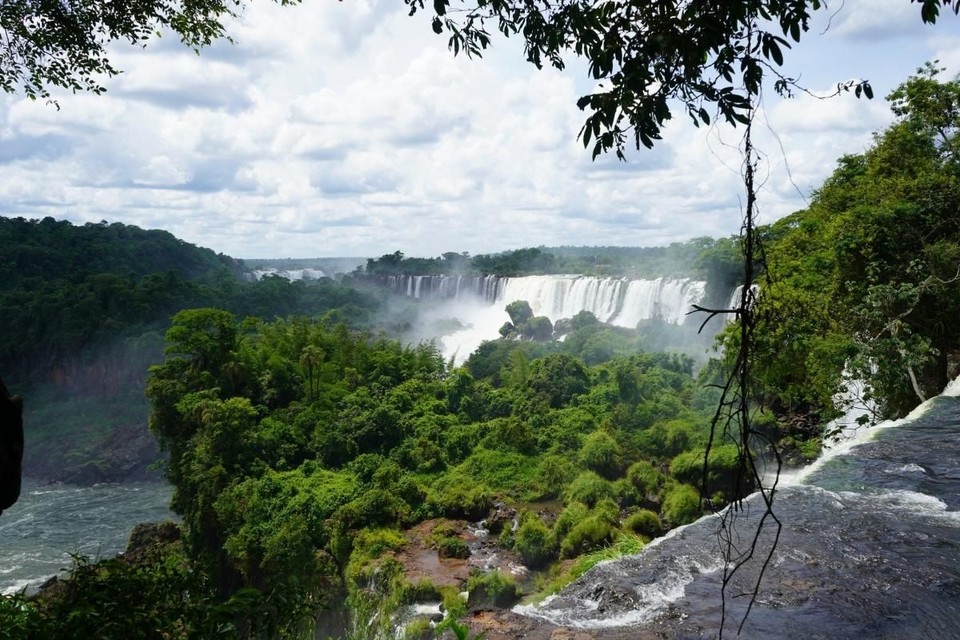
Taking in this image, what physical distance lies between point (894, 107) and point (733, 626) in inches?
542

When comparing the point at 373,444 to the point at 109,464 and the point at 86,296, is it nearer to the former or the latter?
the point at 109,464

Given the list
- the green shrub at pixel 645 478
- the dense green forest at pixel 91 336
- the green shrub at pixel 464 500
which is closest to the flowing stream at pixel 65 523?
the dense green forest at pixel 91 336

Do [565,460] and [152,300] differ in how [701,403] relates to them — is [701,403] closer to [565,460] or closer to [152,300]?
[565,460]

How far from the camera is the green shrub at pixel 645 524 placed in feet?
48.4

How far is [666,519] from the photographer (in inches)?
610

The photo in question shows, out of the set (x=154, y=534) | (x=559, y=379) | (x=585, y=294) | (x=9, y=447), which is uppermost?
(x=9, y=447)

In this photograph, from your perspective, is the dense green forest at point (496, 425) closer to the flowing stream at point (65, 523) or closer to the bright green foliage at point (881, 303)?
the bright green foliage at point (881, 303)

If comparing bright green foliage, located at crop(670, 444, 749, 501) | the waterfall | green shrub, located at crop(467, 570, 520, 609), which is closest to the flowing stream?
green shrub, located at crop(467, 570, 520, 609)

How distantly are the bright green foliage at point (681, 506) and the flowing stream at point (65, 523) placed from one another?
15662 mm

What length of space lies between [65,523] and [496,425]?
16.9m

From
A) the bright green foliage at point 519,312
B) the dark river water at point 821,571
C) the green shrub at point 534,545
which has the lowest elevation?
the green shrub at point 534,545

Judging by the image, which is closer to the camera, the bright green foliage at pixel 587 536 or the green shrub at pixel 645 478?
the bright green foliage at pixel 587 536

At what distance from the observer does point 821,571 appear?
5477 mm

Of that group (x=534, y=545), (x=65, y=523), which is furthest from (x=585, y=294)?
(x=65, y=523)
